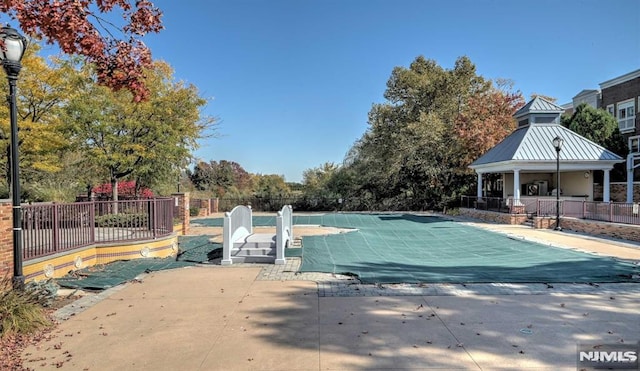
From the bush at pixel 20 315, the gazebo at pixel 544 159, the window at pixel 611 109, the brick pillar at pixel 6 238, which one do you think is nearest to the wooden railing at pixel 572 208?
the gazebo at pixel 544 159

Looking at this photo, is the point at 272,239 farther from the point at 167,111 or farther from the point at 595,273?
the point at 167,111

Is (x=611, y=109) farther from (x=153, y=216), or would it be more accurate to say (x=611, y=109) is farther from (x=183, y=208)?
(x=153, y=216)

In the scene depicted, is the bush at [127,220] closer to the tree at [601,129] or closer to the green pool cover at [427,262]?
the green pool cover at [427,262]

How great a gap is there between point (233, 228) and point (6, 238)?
4532 mm

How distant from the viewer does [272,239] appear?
9.72m

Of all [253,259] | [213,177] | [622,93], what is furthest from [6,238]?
[213,177]

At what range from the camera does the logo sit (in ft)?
11.4

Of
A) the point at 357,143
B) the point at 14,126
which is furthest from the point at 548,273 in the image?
the point at 357,143

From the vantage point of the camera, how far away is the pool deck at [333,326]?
368 centimetres

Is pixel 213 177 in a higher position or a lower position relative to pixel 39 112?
lower

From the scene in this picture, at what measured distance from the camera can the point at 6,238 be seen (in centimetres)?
577

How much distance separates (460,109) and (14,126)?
94.6 feet

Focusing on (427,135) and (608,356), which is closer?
(608,356)

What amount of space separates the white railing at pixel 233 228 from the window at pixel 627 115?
27.4 meters
